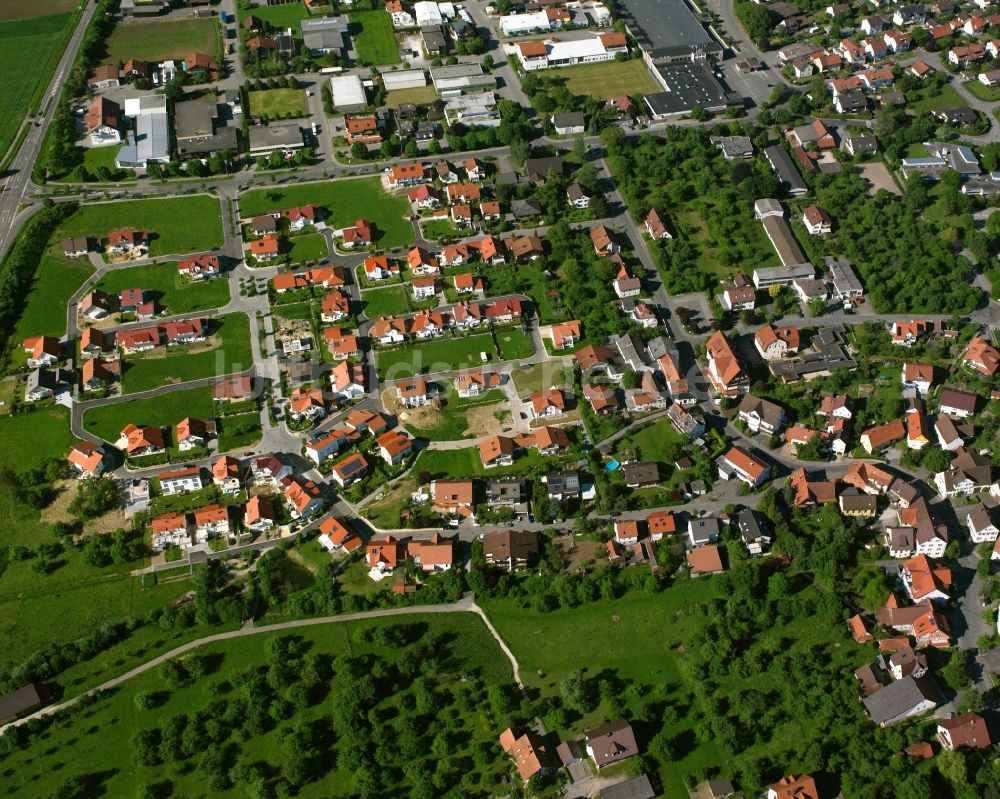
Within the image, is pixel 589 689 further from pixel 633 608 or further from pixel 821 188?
pixel 821 188

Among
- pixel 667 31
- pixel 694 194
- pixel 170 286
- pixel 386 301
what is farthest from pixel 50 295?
pixel 667 31

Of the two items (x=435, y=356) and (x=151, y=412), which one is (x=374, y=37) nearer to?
(x=435, y=356)

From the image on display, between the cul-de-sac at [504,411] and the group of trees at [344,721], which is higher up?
the cul-de-sac at [504,411]

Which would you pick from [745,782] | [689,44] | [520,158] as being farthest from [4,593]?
[689,44]

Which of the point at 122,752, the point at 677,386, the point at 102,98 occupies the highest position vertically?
the point at 102,98

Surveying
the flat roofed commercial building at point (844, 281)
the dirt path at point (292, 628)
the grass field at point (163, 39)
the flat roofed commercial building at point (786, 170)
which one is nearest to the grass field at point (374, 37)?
the grass field at point (163, 39)

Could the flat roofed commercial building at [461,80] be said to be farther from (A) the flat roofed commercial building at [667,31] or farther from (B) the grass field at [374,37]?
(A) the flat roofed commercial building at [667,31]
